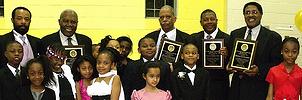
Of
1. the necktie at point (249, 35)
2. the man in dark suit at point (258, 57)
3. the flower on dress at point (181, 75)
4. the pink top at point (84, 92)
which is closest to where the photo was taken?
the pink top at point (84, 92)

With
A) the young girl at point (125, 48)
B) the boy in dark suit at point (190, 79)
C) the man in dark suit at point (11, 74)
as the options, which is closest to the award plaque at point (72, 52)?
the young girl at point (125, 48)

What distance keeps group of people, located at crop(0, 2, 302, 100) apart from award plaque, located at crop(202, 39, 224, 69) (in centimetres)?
6

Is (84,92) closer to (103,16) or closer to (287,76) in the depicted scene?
(287,76)

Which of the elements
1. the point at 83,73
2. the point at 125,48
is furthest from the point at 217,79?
the point at 83,73

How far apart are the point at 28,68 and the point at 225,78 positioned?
2433 millimetres

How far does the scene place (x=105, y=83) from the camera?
4691 mm

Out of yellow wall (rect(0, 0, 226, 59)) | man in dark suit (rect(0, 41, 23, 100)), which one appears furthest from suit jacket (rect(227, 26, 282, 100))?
yellow wall (rect(0, 0, 226, 59))

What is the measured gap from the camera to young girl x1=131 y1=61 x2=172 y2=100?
4906 mm

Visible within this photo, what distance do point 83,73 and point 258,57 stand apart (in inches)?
80.5

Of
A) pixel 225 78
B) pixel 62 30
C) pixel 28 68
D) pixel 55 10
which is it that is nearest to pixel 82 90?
pixel 28 68

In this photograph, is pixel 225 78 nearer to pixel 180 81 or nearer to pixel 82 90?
pixel 180 81

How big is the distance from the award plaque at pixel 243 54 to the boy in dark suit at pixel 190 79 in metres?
0.40

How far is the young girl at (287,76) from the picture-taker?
5.10 m

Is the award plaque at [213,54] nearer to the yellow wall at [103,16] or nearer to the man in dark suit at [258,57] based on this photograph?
the man in dark suit at [258,57]
